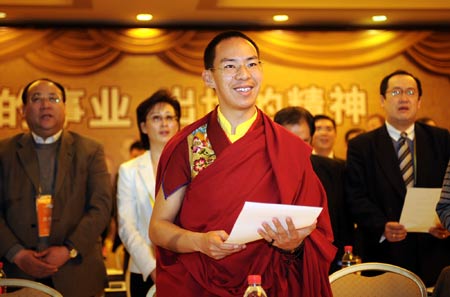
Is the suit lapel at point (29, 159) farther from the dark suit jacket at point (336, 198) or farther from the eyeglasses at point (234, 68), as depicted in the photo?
the eyeglasses at point (234, 68)

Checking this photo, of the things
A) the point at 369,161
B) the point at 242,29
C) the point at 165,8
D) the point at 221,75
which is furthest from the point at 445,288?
the point at 242,29

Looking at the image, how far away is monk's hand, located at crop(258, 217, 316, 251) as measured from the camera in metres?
1.89

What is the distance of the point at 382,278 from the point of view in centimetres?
247

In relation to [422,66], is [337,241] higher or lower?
lower

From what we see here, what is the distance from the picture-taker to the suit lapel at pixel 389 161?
3.55m

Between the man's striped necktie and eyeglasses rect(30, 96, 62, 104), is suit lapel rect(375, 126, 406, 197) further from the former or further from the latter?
eyeglasses rect(30, 96, 62, 104)

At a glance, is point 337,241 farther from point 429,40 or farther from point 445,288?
point 429,40

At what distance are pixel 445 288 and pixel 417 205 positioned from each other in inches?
51.4

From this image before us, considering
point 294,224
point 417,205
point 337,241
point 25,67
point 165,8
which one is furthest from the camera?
point 25,67

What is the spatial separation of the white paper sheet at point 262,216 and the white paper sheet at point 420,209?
4.99ft

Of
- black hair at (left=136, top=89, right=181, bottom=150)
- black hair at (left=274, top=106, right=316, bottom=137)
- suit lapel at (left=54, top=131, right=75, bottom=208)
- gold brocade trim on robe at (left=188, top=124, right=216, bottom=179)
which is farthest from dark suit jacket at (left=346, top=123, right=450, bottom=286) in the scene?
gold brocade trim on robe at (left=188, top=124, right=216, bottom=179)

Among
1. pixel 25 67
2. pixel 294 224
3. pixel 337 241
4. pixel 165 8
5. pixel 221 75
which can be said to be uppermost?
pixel 165 8

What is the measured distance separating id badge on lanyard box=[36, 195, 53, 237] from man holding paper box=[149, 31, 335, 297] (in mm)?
1278

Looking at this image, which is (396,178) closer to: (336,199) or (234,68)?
(336,199)
